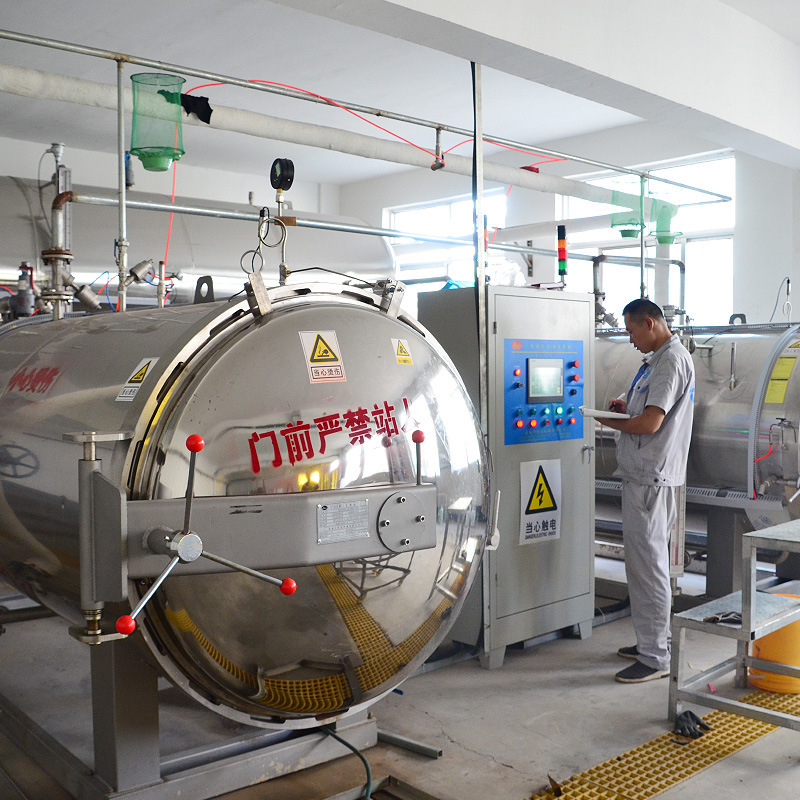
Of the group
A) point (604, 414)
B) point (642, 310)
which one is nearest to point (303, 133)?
point (642, 310)

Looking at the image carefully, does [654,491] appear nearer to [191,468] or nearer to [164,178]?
[191,468]

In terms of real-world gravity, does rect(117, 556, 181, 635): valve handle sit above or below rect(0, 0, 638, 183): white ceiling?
below

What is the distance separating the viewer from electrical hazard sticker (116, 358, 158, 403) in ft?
5.31

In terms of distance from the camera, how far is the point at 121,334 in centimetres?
188

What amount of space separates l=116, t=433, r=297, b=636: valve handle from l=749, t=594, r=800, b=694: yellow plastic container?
2.07 m

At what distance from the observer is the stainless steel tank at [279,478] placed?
59.4 inches

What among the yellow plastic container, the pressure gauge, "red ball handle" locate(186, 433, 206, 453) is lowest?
the yellow plastic container

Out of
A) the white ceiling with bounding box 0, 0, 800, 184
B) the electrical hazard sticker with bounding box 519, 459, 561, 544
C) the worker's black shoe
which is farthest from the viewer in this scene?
the white ceiling with bounding box 0, 0, 800, 184

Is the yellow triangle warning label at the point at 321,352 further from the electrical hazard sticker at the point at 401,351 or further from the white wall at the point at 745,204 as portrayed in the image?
the white wall at the point at 745,204

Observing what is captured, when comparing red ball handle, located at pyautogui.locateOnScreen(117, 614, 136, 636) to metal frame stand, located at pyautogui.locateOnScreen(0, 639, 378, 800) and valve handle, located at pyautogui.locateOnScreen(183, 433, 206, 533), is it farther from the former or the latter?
metal frame stand, located at pyautogui.locateOnScreen(0, 639, 378, 800)

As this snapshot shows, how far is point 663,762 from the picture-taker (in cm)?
238

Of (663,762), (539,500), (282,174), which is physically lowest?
(663,762)

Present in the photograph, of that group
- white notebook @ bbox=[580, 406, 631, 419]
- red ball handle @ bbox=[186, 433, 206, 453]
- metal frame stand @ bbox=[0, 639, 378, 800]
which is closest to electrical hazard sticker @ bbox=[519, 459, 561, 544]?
white notebook @ bbox=[580, 406, 631, 419]

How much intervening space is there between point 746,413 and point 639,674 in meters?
1.29
